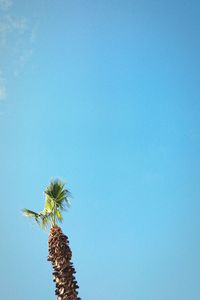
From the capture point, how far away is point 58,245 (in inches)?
652

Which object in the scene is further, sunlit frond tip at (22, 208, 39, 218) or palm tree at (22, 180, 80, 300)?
sunlit frond tip at (22, 208, 39, 218)

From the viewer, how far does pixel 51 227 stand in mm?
17969

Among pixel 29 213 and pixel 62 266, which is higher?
pixel 29 213

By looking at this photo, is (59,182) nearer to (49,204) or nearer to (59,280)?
(49,204)

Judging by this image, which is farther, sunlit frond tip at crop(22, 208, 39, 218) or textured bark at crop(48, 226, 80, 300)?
sunlit frond tip at crop(22, 208, 39, 218)

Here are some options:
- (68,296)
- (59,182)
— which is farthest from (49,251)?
(59,182)

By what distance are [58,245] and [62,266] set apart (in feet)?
3.67

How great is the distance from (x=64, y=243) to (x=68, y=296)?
262cm

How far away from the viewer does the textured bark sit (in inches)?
587

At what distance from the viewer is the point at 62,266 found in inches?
619

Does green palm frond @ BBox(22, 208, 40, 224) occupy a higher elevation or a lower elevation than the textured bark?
higher

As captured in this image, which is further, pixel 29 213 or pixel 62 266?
pixel 29 213

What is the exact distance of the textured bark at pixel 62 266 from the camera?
48.9 feet

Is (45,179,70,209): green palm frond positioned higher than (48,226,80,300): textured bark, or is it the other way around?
(45,179,70,209): green palm frond
